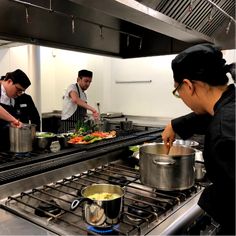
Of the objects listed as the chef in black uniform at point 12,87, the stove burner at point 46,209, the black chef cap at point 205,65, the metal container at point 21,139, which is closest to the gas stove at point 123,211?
the stove burner at point 46,209

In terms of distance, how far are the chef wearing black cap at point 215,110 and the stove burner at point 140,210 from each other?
18cm

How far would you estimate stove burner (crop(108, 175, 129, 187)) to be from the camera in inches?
45.0

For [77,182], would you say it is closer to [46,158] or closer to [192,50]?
[46,158]

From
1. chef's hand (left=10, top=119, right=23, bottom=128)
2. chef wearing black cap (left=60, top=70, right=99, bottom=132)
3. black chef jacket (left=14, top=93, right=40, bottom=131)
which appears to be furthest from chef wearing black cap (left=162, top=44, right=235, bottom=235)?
chef wearing black cap (left=60, top=70, right=99, bottom=132)

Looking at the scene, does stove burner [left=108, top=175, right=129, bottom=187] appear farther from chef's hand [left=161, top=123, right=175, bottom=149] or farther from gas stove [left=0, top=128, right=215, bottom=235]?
chef's hand [left=161, top=123, right=175, bottom=149]

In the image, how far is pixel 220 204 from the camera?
81cm

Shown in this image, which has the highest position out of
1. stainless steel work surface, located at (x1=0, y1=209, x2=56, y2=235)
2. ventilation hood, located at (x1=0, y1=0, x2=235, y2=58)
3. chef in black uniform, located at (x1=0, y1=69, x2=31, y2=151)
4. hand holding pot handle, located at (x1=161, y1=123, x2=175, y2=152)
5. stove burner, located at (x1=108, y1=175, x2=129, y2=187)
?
ventilation hood, located at (x1=0, y1=0, x2=235, y2=58)

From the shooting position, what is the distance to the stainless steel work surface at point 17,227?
77cm

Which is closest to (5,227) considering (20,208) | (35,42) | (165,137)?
(20,208)

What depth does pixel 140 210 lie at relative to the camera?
892 millimetres

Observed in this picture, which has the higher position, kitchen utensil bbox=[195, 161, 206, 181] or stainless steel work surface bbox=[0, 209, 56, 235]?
kitchen utensil bbox=[195, 161, 206, 181]

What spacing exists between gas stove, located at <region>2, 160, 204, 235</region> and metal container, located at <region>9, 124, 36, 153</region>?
1.16ft

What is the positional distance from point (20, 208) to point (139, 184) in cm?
49

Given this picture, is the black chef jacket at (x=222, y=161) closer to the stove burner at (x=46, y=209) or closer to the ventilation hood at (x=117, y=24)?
the stove burner at (x=46, y=209)
